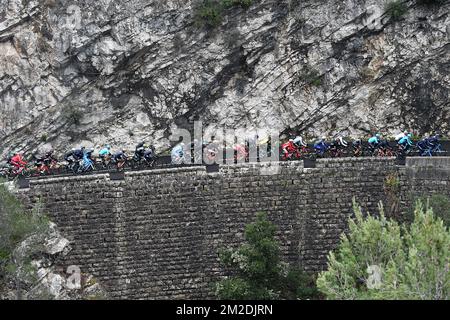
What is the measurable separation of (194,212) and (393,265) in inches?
407

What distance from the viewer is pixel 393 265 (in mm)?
19375

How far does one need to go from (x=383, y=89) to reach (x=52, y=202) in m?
15.9

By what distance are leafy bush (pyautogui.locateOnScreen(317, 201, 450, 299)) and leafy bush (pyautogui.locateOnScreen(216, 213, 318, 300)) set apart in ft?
13.4

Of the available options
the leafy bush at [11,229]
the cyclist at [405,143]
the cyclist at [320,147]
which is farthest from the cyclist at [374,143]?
the leafy bush at [11,229]

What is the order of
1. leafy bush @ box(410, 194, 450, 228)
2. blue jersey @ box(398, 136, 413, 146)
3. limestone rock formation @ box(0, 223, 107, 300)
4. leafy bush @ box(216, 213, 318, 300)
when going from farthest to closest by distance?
blue jersey @ box(398, 136, 413, 146) → leafy bush @ box(410, 194, 450, 228) → limestone rock formation @ box(0, 223, 107, 300) → leafy bush @ box(216, 213, 318, 300)

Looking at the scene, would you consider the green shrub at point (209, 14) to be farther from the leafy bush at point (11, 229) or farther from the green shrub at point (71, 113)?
the leafy bush at point (11, 229)

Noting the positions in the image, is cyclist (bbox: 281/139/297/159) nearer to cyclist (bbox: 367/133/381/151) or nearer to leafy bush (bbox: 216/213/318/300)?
cyclist (bbox: 367/133/381/151)

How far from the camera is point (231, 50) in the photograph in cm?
3400

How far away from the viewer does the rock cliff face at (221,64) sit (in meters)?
33.7

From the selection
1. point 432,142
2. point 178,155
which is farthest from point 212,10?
point 432,142

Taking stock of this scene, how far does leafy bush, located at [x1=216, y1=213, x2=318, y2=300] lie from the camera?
995 inches

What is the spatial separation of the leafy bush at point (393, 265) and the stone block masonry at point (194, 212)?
6.02m

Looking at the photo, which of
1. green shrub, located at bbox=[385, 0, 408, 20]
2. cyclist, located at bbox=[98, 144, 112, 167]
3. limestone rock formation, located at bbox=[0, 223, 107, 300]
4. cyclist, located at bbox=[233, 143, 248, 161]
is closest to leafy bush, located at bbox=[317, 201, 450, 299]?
cyclist, located at bbox=[233, 143, 248, 161]

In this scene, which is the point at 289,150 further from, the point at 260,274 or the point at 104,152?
the point at 104,152
